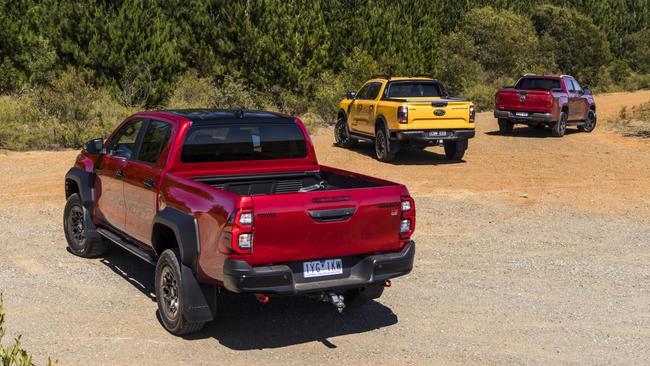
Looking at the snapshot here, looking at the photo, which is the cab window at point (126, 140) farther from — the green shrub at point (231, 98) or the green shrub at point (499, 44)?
the green shrub at point (499, 44)

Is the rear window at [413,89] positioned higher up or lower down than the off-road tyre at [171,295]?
higher up

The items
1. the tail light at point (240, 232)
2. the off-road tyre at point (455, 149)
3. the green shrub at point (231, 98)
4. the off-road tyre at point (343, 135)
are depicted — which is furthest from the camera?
the green shrub at point (231, 98)

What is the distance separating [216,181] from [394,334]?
2.17 metres

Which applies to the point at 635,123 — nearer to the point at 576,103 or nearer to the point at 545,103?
the point at 576,103

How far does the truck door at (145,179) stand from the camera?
7355 mm

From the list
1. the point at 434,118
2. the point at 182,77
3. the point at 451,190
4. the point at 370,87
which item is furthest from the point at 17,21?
the point at 451,190

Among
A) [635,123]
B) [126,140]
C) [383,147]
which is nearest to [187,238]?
[126,140]

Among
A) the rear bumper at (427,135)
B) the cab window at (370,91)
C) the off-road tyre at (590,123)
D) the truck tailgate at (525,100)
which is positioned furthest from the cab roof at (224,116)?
the off-road tyre at (590,123)

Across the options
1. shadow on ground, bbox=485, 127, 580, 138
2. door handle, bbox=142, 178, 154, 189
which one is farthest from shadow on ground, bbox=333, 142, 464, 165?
door handle, bbox=142, 178, 154, 189

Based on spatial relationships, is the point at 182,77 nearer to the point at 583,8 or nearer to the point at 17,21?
the point at 17,21

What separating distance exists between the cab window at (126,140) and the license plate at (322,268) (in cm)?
267

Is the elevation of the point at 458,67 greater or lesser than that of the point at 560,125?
greater

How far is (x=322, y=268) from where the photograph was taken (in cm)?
632

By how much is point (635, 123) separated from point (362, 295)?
2216cm
